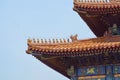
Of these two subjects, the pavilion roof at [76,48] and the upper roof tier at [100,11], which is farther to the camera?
the upper roof tier at [100,11]

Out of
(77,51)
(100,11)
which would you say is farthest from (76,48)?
(100,11)

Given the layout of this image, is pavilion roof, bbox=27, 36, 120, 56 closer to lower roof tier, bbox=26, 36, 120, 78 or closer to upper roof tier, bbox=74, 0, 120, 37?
A: lower roof tier, bbox=26, 36, 120, 78

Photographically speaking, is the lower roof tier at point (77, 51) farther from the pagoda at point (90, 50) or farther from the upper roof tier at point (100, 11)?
the upper roof tier at point (100, 11)

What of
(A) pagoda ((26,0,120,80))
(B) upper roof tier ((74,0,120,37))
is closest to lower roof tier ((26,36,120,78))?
(A) pagoda ((26,0,120,80))

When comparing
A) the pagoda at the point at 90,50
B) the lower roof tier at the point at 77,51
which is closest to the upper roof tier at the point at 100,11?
the pagoda at the point at 90,50

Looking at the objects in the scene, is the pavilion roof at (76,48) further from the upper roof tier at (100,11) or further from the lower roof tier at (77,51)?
the upper roof tier at (100,11)

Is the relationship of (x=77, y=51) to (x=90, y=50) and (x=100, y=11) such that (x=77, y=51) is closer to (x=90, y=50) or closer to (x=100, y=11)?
(x=90, y=50)

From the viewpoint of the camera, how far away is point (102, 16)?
2323 centimetres

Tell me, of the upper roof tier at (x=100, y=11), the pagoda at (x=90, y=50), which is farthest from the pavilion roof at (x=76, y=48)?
the upper roof tier at (x=100, y=11)

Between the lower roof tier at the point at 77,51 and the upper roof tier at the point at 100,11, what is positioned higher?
the upper roof tier at the point at 100,11

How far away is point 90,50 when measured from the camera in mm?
20578

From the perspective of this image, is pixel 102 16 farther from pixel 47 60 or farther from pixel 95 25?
pixel 47 60

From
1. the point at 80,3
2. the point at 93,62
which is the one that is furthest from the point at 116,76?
the point at 80,3

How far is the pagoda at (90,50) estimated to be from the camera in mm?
20859
